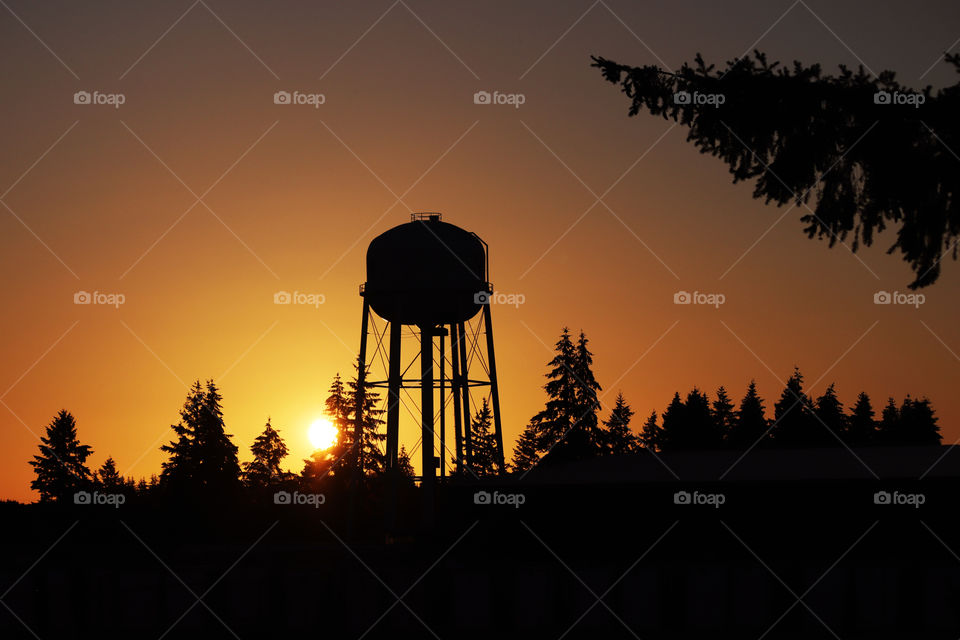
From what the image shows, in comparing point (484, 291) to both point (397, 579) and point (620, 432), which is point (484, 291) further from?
point (620, 432)

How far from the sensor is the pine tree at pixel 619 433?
217ft

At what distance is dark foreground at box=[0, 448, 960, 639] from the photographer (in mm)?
21250

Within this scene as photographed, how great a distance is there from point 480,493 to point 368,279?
13.2 meters

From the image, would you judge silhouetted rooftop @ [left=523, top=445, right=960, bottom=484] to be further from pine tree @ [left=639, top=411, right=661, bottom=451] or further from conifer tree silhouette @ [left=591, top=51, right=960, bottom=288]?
pine tree @ [left=639, top=411, right=661, bottom=451]

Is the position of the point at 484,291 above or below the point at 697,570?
above

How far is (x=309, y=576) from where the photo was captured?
2147 centimetres

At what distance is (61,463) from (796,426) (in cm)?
4944

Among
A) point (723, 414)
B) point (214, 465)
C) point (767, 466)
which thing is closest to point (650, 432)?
point (723, 414)

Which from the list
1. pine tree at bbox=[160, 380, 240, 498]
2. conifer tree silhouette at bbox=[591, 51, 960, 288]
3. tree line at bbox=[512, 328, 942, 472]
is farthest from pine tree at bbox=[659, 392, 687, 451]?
conifer tree silhouette at bbox=[591, 51, 960, 288]

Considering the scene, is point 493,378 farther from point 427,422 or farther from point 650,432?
point 650,432

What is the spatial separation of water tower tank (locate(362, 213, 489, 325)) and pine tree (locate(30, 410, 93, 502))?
156ft

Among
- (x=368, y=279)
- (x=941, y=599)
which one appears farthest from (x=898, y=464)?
(x=368, y=279)

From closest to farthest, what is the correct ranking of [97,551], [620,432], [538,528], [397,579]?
[397,579], [538,528], [97,551], [620,432]

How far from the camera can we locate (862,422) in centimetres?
7531
